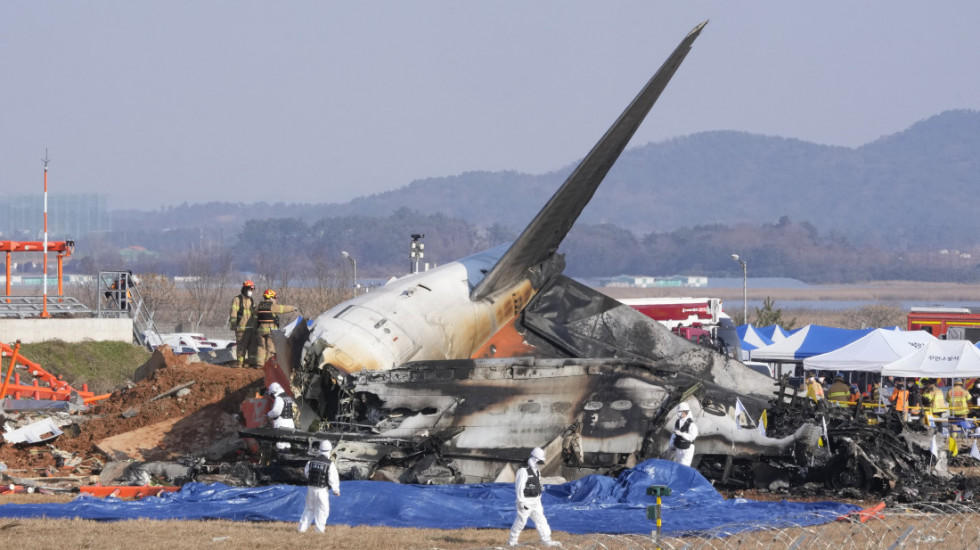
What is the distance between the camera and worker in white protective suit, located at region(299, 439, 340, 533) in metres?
17.4

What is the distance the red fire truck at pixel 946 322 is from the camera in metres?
53.7

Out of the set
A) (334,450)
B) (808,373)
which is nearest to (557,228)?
(334,450)

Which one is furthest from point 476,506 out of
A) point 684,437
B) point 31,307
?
point 31,307

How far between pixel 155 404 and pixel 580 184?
1138 cm

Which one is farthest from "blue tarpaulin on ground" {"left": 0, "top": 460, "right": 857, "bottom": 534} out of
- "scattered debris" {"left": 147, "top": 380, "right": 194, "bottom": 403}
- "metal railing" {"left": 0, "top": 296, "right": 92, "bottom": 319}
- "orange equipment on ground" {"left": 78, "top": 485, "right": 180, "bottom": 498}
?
"metal railing" {"left": 0, "top": 296, "right": 92, "bottom": 319}

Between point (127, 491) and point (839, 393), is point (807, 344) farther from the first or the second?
point (127, 491)

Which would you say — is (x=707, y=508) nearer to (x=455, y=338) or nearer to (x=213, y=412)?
(x=455, y=338)

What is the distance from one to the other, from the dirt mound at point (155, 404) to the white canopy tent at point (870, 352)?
20046 millimetres

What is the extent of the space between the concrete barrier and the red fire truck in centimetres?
3409

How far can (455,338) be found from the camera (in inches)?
1007

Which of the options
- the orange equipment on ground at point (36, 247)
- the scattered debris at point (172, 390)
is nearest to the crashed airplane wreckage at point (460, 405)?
the scattered debris at point (172, 390)

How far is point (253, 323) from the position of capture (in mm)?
32125

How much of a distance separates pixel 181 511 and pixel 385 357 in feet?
17.8

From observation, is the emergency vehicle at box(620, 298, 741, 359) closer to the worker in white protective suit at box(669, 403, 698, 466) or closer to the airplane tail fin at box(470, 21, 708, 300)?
the airplane tail fin at box(470, 21, 708, 300)
